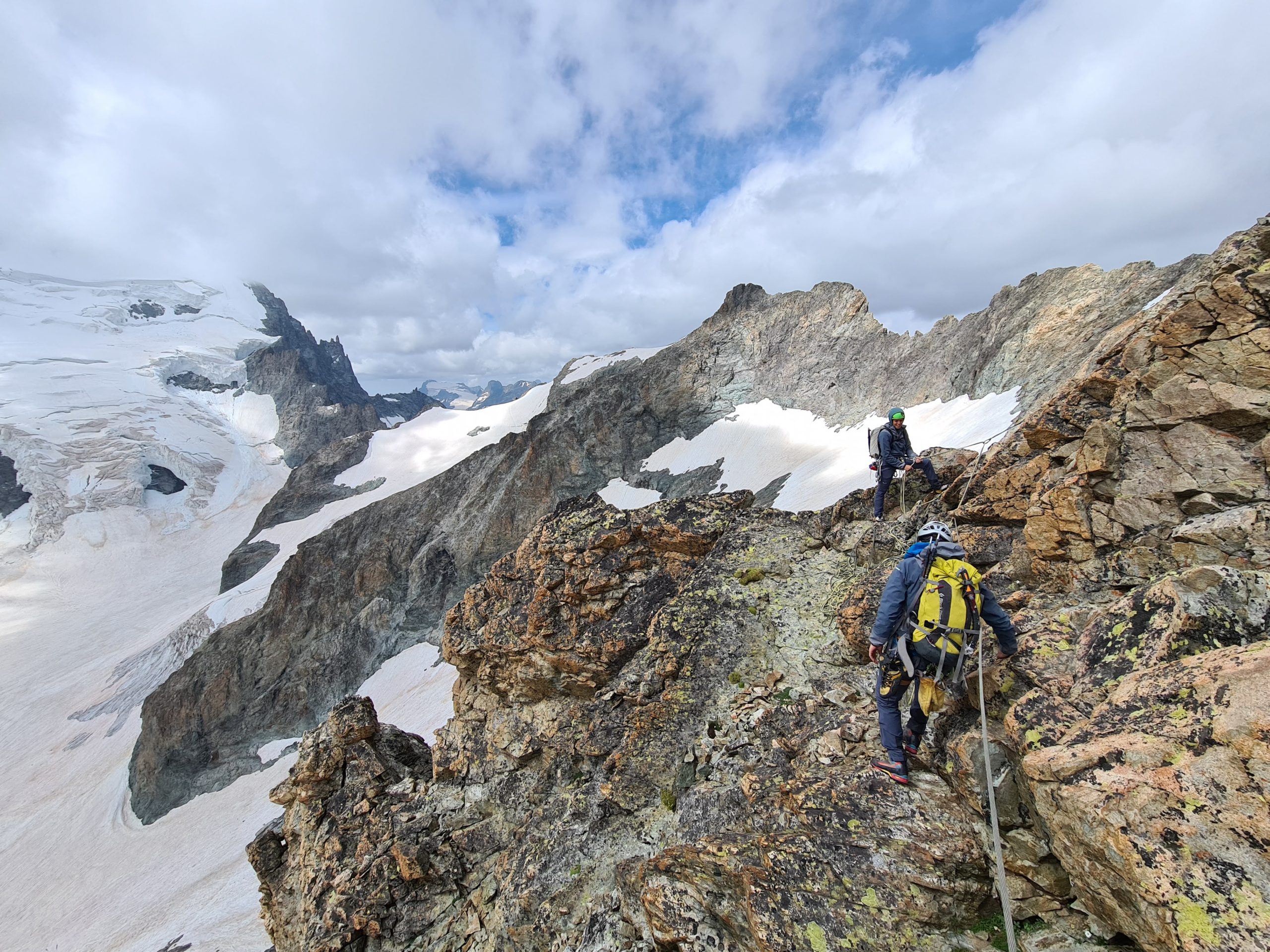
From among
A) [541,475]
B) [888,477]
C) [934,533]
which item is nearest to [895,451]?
[888,477]

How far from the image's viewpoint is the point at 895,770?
6.14 metres

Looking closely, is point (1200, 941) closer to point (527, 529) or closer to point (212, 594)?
point (527, 529)

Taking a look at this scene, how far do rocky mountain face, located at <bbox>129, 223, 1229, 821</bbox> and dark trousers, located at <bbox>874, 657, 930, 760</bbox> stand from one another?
80.8ft

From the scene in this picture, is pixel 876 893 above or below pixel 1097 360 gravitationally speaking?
below

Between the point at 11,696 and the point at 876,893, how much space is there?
8818cm

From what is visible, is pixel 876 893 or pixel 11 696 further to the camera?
pixel 11 696

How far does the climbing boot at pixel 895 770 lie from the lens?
240 inches

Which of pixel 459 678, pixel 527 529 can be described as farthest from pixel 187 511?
pixel 459 678

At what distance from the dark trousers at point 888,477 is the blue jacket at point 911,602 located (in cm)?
530

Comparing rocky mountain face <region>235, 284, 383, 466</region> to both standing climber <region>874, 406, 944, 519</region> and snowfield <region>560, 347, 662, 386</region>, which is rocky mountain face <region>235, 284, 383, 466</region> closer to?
snowfield <region>560, 347, 662, 386</region>

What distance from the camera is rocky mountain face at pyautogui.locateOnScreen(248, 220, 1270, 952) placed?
4.30 metres

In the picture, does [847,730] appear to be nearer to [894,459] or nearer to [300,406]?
[894,459]

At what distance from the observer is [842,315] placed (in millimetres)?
52844

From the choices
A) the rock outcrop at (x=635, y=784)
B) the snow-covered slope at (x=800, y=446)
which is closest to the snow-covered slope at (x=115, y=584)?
the rock outcrop at (x=635, y=784)
